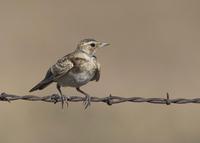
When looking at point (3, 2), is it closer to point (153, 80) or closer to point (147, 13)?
point (147, 13)

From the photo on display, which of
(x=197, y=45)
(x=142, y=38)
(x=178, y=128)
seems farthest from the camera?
(x=142, y=38)

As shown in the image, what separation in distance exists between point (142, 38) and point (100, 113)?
27.6 ft

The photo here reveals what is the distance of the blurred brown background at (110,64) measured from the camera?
1619 cm

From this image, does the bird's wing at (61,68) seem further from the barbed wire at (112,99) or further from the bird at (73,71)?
the barbed wire at (112,99)

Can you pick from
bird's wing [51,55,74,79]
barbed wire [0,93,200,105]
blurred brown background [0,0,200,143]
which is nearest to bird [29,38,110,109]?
bird's wing [51,55,74,79]

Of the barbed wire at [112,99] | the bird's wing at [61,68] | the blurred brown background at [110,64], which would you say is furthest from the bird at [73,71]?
the blurred brown background at [110,64]

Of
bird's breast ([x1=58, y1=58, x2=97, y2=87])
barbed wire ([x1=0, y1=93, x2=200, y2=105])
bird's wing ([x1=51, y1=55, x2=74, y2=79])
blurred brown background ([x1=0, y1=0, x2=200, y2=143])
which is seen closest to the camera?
barbed wire ([x1=0, y1=93, x2=200, y2=105])

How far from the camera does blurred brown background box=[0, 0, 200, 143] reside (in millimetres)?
16188

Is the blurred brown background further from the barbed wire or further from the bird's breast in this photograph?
the barbed wire

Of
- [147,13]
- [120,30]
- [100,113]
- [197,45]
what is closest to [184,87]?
[100,113]

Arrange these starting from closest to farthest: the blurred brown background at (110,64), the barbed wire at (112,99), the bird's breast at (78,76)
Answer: the barbed wire at (112,99)
the bird's breast at (78,76)
the blurred brown background at (110,64)

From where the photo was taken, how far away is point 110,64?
21.7m

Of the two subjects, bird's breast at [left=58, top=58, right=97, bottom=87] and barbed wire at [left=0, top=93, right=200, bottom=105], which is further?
bird's breast at [left=58, top=58, right=97, bottom=87]

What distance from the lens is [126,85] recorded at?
18.9 meters
